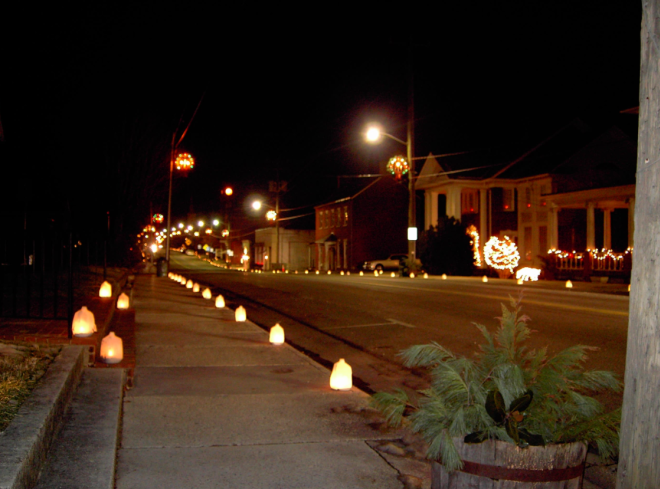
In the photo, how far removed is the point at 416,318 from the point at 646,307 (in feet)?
35.8

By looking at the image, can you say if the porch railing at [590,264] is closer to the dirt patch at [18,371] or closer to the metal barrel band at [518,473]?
the dirt patch at [18,371]

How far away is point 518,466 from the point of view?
297cm

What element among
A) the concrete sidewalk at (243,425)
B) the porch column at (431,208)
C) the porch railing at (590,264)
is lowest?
the concrete sidewalk at (243,425)

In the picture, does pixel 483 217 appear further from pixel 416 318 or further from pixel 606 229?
pixel 416 318

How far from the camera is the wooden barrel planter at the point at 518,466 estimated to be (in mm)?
2963

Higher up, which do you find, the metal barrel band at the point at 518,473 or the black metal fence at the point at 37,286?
the black metal fence at the point at 37,286

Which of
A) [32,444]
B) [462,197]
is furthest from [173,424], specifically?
[462,197]

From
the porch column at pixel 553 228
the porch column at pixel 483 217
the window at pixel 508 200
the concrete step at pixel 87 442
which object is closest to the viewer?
the concrete step at pixel 87 442

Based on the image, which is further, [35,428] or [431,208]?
[431,208]

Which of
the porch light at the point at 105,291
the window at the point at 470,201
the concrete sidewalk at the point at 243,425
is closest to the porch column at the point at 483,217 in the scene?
the window at the point at 470,201

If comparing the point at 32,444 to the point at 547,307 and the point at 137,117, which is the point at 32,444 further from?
the point at 137,117

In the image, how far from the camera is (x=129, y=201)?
24.6 m

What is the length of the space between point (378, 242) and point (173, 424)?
50461 mm

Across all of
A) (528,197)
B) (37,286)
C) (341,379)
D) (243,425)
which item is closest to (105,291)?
(37,286)
